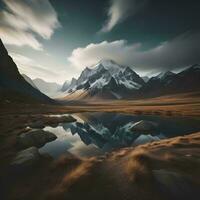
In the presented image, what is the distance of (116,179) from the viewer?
1661 centimetres

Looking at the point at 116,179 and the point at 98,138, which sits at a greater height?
the point at 116,179

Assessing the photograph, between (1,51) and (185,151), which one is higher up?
(1,51)

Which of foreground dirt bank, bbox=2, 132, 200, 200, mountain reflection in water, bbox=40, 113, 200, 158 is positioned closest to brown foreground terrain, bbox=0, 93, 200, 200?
foreground dirt bank, bbox=2, 132, 200, 200

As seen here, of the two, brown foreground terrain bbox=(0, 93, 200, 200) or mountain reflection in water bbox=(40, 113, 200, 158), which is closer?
brown foreground terrain bbox=(0, 93, 200, 200)

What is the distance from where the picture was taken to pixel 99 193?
576 inches

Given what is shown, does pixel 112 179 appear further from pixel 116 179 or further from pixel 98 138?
pixel 98 138

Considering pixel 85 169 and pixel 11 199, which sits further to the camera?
pixel 85 169

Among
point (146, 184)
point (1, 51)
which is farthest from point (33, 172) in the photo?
point (1, 51)

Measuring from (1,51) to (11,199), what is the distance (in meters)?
198

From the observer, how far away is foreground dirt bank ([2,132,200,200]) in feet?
46.8

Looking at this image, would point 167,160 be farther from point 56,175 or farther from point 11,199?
point 11,199

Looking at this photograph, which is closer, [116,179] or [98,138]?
[116,179]

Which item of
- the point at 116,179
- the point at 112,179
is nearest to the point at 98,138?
the point at 112,179

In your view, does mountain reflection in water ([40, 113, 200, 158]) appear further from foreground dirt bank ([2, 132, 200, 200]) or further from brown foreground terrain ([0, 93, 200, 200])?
foreground dirt bank ([2, 132, 200, 200])
